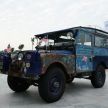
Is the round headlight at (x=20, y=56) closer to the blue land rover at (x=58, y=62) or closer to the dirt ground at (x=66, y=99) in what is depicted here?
the blue land rover at (x=58, y=62)

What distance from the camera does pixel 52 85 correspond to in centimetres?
610

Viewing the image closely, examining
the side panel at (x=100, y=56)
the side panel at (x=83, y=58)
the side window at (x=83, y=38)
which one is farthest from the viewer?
the side panel at (x=100, y=56)

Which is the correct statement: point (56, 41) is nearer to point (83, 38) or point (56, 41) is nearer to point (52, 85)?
point (83, 38)

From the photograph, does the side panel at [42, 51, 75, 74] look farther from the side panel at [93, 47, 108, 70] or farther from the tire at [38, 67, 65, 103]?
the side panel at [93, 47, 108, 70]

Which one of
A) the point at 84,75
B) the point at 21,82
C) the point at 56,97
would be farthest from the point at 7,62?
the point at 84,75

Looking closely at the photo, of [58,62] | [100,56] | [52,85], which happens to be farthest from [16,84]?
[100,56]

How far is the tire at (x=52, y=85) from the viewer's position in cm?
586

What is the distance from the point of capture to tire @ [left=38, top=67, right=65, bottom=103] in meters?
5.86

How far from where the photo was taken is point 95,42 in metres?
8.09

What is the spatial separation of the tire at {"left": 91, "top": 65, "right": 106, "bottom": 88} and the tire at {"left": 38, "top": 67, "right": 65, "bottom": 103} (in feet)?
6.65

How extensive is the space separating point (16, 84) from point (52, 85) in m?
1.68

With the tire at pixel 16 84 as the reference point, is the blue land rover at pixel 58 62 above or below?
above

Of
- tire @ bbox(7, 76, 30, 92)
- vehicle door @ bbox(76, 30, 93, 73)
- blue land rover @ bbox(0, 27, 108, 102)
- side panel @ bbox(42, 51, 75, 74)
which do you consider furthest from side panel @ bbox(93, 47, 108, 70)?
tire @ bbox(7, 76, 30, 92)

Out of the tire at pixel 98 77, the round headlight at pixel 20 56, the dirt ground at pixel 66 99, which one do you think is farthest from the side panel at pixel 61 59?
the tire at pixel 98 77
